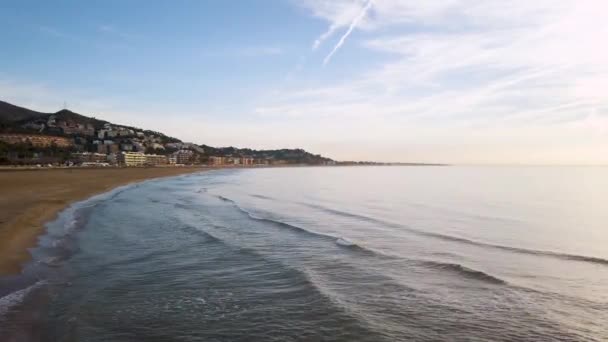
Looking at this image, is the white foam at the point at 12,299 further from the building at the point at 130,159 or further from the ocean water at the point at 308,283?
the building at the point at 130,159

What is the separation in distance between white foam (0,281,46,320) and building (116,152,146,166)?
157m

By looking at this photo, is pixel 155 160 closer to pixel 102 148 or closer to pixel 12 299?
pixel 102 148

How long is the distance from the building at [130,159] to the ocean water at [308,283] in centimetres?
14856

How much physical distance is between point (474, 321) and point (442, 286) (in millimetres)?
2269

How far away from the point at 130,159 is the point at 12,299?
538 ft

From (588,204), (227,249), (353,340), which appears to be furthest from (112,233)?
(588,204)

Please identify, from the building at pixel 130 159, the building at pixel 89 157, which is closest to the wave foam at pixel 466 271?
the building at pixel 89 157

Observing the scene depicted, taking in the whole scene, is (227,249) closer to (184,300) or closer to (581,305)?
(184,300)

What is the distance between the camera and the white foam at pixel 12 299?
26.2 ft

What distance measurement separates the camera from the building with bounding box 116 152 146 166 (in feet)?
523

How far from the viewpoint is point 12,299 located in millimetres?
8602

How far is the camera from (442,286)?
10.4 metres

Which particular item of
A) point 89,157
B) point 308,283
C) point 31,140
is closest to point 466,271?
point 308,283

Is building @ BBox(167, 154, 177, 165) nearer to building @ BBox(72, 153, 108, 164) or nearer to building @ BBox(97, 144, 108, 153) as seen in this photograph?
building @ BBox(97, 144, 108, 153)
